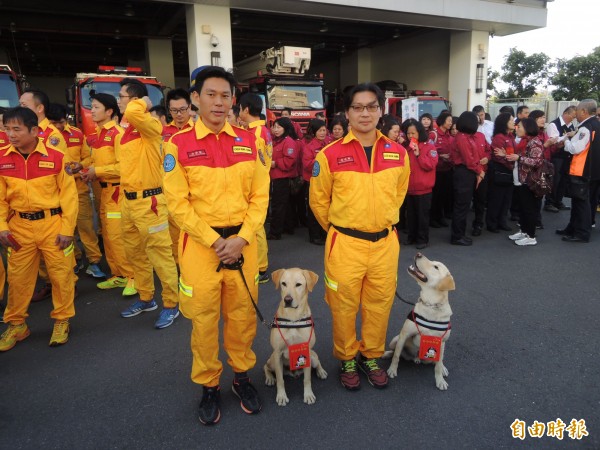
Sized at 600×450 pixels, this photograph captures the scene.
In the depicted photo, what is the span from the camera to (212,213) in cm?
245

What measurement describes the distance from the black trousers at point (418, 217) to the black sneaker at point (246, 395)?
410 centimetres

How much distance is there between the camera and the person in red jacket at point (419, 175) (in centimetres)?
592

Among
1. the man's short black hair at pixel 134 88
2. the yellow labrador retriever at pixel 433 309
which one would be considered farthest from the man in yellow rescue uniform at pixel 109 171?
the yellow labrador retriever at pixel 433 309

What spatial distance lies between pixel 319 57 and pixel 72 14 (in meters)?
13.2

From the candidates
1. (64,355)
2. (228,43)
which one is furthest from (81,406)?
(228,43)

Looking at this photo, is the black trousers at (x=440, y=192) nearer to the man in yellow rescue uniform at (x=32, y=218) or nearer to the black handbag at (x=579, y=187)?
the black handbag at (x=579, y=187)

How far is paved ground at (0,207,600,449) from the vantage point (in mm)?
2510

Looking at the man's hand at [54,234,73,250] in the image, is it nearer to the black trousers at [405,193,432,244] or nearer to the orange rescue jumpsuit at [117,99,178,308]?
the orange rescue jumpsuit at [117,99,178,308]

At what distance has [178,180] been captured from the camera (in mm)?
2428

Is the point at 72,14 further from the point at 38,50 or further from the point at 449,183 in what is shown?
the point at 449,183

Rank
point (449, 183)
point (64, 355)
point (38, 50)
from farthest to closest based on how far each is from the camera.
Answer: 1. point (38, 50)
2. point (449, 183)
3. point (64, 355)

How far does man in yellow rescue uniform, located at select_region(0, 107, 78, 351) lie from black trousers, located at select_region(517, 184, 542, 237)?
5807 mm


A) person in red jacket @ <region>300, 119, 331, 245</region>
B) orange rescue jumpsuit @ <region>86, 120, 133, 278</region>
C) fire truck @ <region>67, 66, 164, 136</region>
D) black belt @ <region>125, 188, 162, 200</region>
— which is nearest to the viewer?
black belt @ <region>125, 188, 162, 200</region>

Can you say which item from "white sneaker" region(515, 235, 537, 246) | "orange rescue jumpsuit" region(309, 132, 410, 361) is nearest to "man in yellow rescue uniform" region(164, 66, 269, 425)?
"orange rescue jumpsuit" region(309, 132, 410, 361)
